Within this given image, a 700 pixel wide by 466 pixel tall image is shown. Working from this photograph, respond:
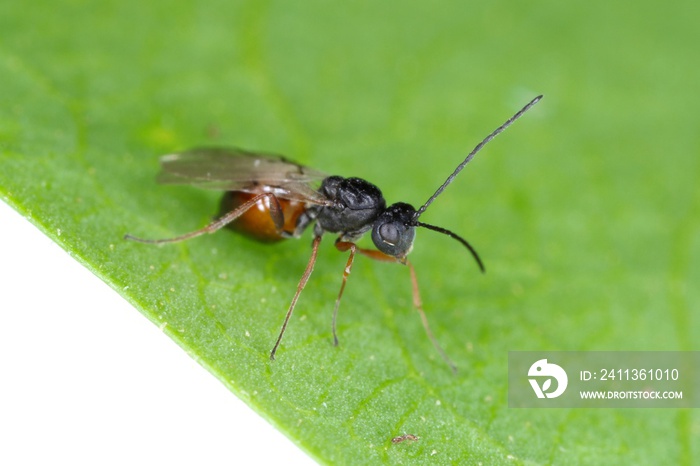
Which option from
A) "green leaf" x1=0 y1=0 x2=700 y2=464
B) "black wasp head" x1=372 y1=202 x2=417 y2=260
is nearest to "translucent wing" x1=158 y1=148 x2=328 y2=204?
"green leaf" x1=0 y1=0 x2=700 y2=464

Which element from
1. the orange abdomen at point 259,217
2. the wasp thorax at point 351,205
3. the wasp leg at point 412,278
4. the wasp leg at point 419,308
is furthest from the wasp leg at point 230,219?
the wasp leg at point 419,308

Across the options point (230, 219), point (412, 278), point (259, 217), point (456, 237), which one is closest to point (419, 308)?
point (412, 278)

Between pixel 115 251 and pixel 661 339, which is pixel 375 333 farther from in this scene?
pixel 661 339

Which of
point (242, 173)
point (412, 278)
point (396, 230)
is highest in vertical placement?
point (396, 230)

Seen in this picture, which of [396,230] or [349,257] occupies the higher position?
[396,230]

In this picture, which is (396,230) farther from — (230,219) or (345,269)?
(230,219)

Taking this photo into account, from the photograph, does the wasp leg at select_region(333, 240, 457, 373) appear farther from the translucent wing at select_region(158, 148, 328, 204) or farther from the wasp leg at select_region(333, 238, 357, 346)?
the translucent wing at select_region(158, 148, 328, 204)

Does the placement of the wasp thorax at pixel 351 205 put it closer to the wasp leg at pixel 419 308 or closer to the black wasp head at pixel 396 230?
the black wasp head at pixel 396 230
